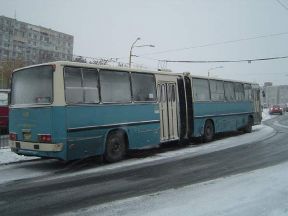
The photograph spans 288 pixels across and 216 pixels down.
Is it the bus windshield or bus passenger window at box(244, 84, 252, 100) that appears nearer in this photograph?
the bus windshield

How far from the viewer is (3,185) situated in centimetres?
985

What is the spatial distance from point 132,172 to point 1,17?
75177 millimetres

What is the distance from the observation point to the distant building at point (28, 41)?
77644 millimetres

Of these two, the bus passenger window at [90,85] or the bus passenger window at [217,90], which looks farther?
the bus passenger window at [217,90]

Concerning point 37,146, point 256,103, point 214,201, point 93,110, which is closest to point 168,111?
point 93,110

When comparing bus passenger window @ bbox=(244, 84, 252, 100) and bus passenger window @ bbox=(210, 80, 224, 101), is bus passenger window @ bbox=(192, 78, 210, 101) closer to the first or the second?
bus passenger window @ bbox=(210, 80, 224, 101)

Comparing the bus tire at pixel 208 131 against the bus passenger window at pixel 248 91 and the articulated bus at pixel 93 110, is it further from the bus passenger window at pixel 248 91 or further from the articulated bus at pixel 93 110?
the bus passenger window at pixel 248 91

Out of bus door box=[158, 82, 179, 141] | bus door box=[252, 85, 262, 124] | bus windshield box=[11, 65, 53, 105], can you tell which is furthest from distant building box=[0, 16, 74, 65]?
bus windshield box=[11, 65, 53, 105]

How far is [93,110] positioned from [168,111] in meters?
4.55

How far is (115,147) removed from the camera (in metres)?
13.6

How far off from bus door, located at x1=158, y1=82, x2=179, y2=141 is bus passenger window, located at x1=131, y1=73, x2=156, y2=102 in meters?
0.54

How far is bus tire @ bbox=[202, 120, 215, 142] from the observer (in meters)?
19.6

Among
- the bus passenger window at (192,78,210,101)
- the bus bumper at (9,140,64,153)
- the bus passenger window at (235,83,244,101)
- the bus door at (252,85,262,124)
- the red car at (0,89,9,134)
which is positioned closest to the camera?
the bus bumper at (9,140,64,153)

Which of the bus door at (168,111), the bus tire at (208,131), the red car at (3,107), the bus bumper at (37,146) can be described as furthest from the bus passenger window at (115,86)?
the red car at (3,107)
